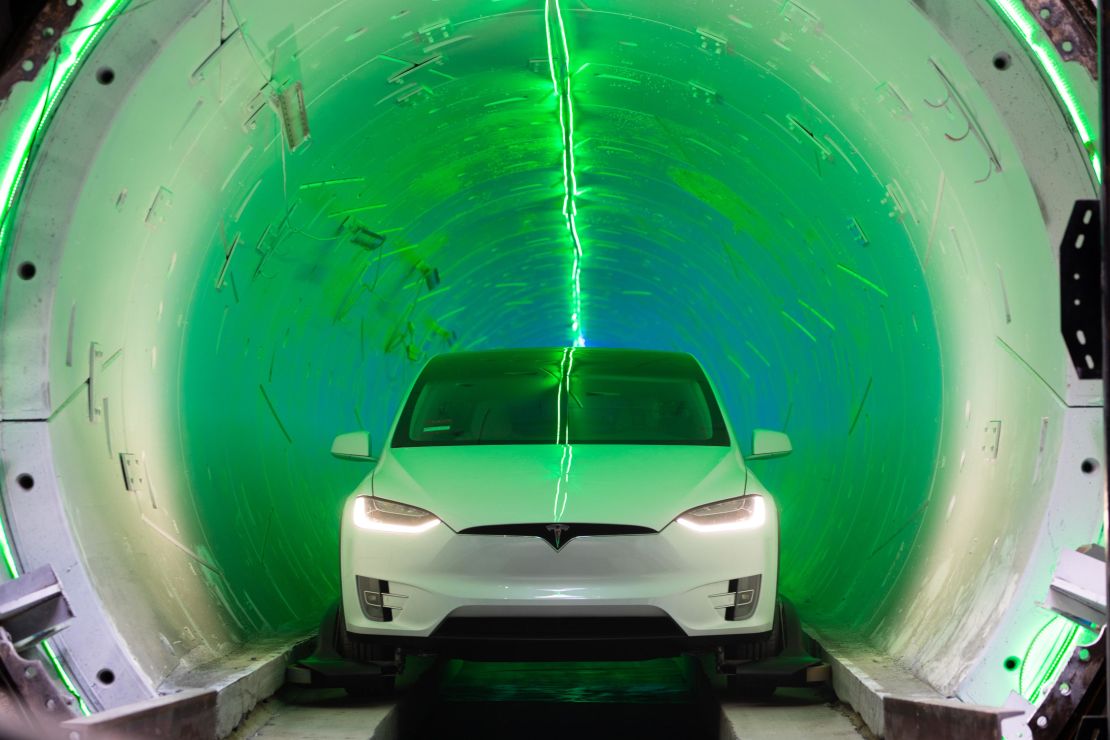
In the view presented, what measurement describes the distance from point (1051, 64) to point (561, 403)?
3599 millimetres

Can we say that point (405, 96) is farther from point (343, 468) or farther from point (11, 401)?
point (343, 468)

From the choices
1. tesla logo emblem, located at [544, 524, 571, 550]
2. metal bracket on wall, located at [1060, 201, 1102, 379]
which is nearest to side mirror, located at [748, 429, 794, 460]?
tesla logo emblem, located at [544, 524, 571, 550]

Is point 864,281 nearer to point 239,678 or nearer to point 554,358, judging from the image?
point 554,358

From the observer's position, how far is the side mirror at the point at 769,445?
328 inches

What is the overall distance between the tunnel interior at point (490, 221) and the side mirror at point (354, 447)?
104 centimetres

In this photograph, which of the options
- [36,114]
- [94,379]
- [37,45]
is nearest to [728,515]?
[94,379]

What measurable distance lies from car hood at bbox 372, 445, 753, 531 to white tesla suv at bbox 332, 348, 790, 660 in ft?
0.03

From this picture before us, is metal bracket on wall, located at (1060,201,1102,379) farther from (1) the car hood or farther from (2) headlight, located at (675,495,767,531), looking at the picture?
(1) the car hood

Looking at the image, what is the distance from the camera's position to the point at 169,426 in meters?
8.66

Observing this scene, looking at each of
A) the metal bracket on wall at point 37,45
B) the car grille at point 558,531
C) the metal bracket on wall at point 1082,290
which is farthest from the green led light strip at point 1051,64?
the metal bracket on wall at point 37,45

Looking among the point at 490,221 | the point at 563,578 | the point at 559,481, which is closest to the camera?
the point at 563,578

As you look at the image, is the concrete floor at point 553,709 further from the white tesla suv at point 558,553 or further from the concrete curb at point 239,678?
the white tesla suv at point 558,553

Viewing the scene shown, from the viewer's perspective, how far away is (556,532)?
24.0 ft

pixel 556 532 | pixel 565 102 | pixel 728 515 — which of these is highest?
pixel 565 102
